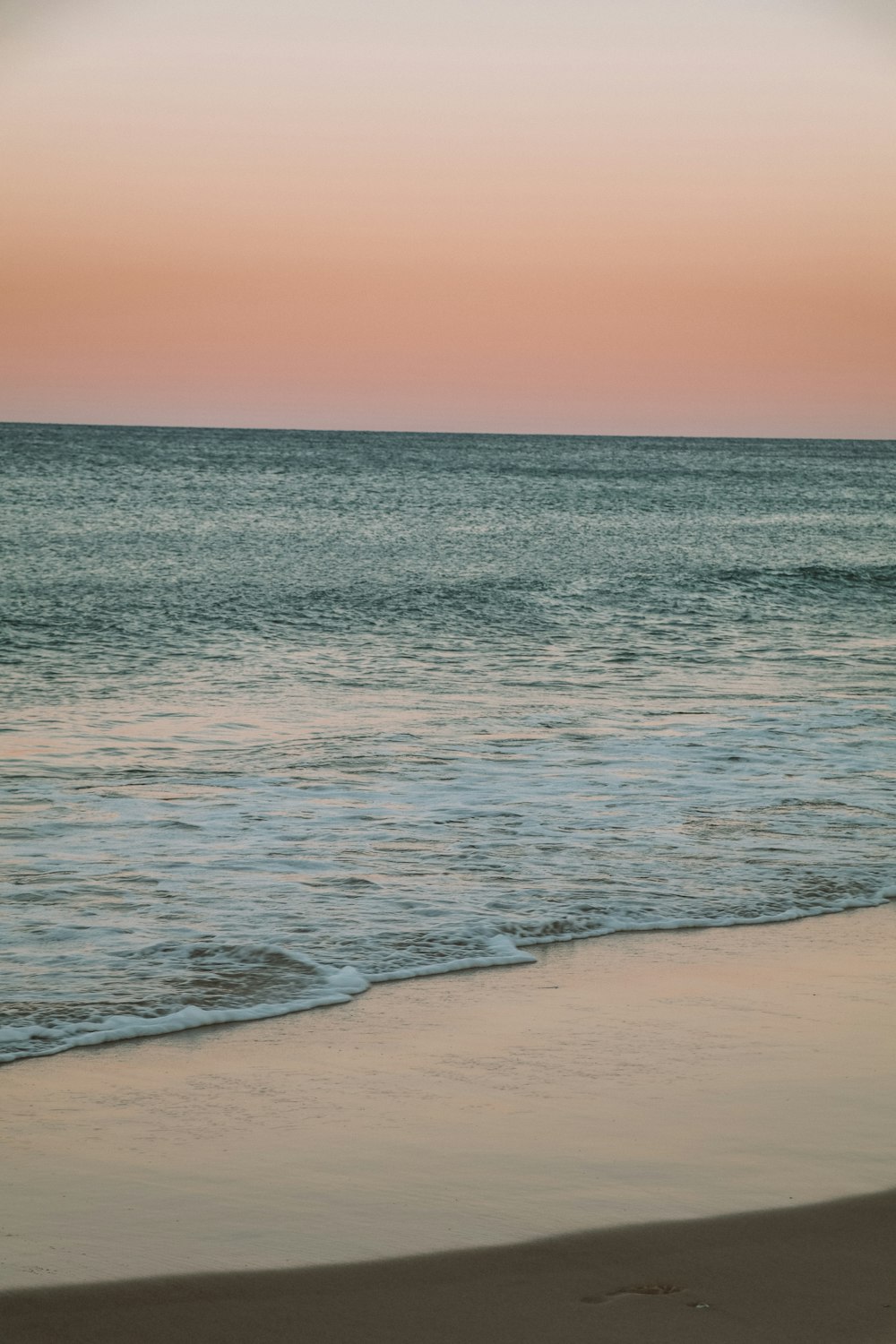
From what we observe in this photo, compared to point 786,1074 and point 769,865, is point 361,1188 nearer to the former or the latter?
point 786,1074

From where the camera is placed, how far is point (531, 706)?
1301 cm

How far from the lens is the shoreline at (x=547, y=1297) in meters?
3.24

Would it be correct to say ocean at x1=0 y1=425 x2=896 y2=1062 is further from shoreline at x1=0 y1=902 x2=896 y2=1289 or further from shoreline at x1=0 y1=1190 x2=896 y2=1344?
shoreline at x1=0 y1=1190 x2=896 y2=1344

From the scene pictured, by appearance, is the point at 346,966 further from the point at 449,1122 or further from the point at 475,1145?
the point at 475,1145

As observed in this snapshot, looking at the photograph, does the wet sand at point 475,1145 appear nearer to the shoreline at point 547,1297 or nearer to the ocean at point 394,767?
the shoreline at point 547,1297

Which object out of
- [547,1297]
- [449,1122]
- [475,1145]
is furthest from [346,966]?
[547,1297]

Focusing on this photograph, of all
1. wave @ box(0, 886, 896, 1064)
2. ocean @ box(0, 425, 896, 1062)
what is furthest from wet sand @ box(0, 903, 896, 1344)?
ocean @ box(0, 425, 896, 1062)

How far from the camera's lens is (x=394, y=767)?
10203mm

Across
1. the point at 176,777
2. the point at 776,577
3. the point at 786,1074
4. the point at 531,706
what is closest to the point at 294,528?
the point at 776,577

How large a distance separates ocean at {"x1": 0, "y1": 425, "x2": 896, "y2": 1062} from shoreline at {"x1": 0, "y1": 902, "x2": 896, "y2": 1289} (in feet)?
1.52

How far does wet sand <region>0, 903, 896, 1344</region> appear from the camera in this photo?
352 centimetres

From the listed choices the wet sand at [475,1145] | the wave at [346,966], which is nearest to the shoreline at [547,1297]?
the wet sand at [475,1145]

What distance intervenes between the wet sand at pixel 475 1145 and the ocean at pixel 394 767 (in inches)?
20.7

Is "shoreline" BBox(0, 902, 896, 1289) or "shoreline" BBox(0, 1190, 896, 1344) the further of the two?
"shoreline" BBox(0, 902, 896, 1289)
